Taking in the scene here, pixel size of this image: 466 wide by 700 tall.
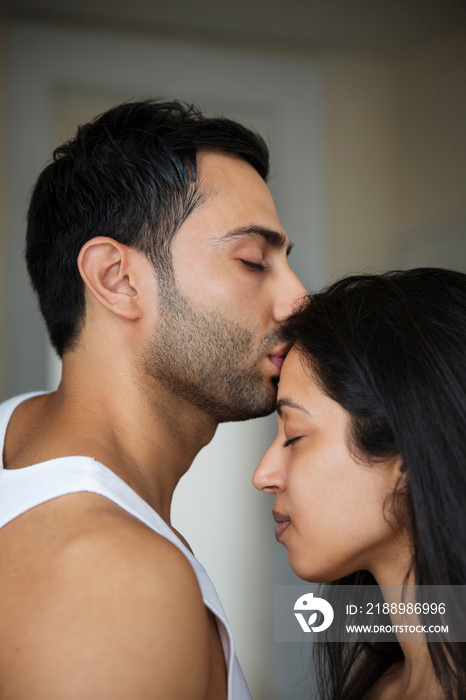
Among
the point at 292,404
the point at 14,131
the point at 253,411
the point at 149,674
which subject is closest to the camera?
the point at 149,674

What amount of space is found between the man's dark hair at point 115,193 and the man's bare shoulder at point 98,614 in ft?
1.63

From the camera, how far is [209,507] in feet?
7.83

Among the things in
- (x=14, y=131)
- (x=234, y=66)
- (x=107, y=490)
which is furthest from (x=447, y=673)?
(x=234, y=66)

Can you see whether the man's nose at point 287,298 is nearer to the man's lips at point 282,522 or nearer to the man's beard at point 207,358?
the man's beard at point 207,358

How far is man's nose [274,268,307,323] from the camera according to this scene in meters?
1.28

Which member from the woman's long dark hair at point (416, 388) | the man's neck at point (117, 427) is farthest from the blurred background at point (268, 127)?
the woman's long dark hair at point (416, 388)

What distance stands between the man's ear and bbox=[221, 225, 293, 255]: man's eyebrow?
0.57ft

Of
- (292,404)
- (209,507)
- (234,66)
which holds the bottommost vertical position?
(209,507)

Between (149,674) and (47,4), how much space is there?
214 centimetres

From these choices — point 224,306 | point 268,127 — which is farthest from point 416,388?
point 268,127

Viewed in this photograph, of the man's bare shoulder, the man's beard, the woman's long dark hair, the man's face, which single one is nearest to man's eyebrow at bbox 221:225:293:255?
the man's face

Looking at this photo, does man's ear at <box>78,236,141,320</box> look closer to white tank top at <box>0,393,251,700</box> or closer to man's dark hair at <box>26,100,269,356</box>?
man's dark hair at <box>26,100,269,356</box>

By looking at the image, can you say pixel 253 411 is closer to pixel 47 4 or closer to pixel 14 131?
pixel 14 131

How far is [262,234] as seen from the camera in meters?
1.30
